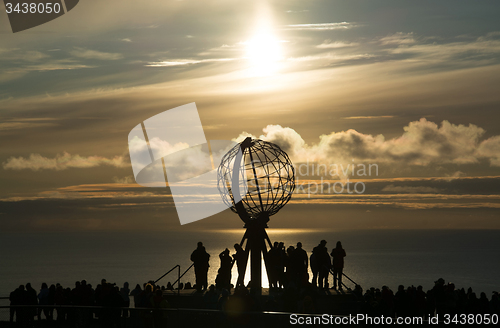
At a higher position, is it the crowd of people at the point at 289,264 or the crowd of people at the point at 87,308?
the crowd of people at the point at 289,264

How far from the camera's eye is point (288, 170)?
2241 cm

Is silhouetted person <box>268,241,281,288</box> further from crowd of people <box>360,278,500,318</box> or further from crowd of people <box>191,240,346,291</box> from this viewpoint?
crowd of people <box>360,278,500,318</box>

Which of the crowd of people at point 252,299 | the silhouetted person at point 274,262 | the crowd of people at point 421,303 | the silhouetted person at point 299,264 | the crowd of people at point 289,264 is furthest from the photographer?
the silhouetted person at point 274,262

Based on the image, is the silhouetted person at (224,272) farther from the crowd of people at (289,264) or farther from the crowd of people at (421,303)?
the crowd of people at (421,303)

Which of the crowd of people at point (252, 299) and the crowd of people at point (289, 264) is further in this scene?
the crowd of people at point (289, 264)

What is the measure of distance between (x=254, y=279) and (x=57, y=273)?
452ft

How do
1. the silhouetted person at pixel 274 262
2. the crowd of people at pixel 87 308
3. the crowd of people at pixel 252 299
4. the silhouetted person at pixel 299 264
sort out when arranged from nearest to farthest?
the crowd of people at pixel 87 308
the crowd of people at pixel 252 299
the silhouetted person at pixel 299 264
the silhouetted person at pixel 274 262

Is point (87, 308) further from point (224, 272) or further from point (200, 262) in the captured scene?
point (224, 272)

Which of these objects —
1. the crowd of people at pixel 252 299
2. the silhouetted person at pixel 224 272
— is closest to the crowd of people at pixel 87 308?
the crowd of people at pixel 252 299

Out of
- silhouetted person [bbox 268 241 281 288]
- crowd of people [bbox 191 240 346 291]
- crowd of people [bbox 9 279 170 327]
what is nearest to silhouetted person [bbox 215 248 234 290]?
crowd of people [bbox 191 240 346 291]

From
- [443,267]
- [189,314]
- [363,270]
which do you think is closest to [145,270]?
[363,270]

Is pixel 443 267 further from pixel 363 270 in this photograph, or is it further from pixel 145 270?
pixel 145 270

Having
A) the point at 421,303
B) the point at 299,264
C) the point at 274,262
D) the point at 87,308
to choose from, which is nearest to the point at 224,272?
the point at 274,262

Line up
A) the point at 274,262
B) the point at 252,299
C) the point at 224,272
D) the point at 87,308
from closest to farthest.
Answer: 1. the point at 87,308
2. the point at 252,299
3. the point at 224,272
4. the point at 274,262
